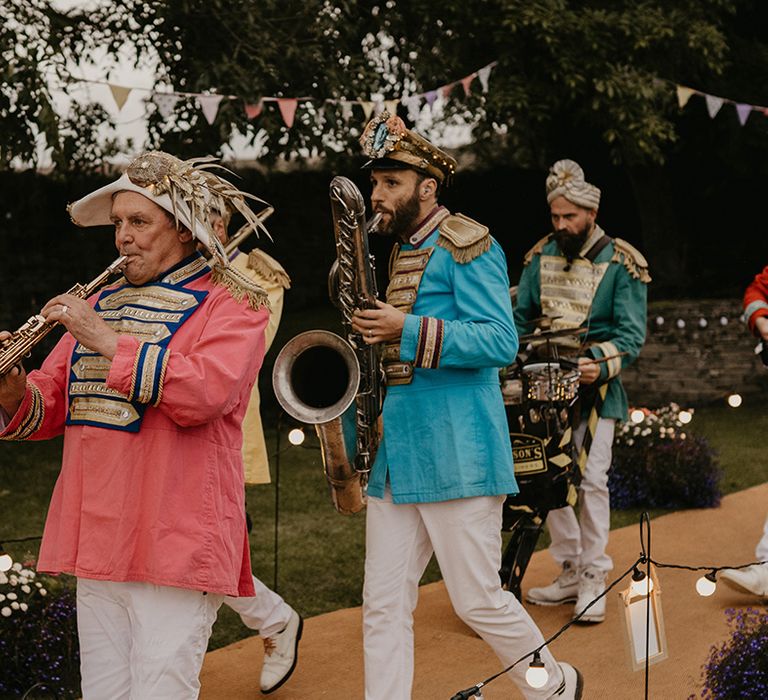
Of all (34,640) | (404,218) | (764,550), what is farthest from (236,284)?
(764,550)


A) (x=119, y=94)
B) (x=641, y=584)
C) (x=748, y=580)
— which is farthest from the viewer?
(x=119, y=94)

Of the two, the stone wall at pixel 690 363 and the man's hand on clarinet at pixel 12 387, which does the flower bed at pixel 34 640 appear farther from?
the stone wall at pixel 690 363

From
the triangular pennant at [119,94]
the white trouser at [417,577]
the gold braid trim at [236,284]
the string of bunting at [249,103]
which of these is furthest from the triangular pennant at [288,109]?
the gold braid trim at [236,284]

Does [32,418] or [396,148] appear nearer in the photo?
[32,418]

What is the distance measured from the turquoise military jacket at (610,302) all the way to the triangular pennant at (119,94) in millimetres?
3846

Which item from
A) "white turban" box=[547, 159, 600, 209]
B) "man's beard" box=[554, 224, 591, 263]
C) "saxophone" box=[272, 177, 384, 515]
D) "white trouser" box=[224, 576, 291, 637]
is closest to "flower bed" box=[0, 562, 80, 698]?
"white trouser" box=[224, 576, 291, 637]

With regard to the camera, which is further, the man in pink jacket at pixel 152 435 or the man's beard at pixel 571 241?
the man's beard at pixel 571 241

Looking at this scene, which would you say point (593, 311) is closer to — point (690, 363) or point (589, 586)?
point (589, 586)

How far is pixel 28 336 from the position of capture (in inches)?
125

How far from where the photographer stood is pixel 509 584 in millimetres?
5590

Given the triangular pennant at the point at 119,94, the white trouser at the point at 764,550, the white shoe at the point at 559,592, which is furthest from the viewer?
the triangular pennant at the point at 119,94

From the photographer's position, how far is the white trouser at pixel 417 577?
156 inches

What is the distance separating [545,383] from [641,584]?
1620 millimetres

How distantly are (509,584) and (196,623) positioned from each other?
258 cm
